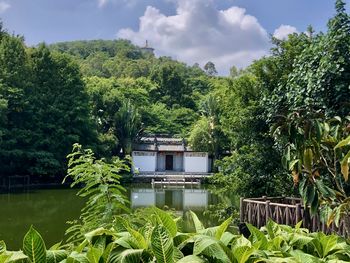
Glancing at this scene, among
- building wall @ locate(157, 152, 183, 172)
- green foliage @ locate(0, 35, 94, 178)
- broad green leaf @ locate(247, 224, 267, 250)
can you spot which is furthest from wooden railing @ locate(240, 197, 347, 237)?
building wall @ locate(157, 152, 183, 172)

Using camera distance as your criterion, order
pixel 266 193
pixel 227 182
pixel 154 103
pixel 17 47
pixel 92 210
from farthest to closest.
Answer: pixel 154 103
pixel 17 47
pixel 227 182
pixel 266 193
pixel 92 210

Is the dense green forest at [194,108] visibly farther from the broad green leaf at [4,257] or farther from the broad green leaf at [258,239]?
the broad green leaf at [4,257]

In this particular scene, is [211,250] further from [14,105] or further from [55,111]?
[55,111]

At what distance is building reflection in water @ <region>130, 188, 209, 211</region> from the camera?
54.3 ft

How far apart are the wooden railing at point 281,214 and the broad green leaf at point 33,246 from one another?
6148 mm

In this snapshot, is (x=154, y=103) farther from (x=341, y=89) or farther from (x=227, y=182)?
(x=341, y=89)

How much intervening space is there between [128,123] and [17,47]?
9.07 metres

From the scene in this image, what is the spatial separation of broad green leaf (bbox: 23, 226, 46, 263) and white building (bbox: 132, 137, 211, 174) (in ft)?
91.3

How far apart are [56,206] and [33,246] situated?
15.4m

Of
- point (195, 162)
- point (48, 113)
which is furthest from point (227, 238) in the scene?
point (195, 162)

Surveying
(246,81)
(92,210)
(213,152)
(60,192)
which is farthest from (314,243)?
(213,152)

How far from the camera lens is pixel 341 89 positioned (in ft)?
25.0

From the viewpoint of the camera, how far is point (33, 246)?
1.12 m

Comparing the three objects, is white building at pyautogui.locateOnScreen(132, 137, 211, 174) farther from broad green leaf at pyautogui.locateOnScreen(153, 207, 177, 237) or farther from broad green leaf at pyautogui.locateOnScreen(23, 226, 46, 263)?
broad green leaf at pyautogui.locateOnScreen(23, 226, 46, 263)
